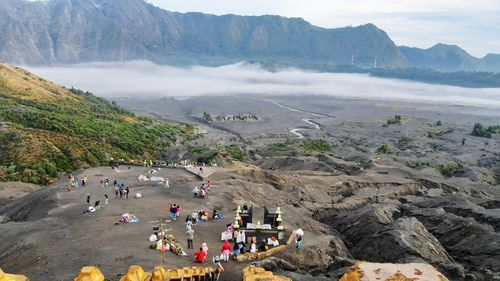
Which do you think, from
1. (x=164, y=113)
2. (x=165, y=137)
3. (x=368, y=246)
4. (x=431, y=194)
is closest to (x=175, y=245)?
(x=368, y=246)

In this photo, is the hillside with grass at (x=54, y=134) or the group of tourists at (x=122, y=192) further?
the hillside with grass at (x=54, y=134)

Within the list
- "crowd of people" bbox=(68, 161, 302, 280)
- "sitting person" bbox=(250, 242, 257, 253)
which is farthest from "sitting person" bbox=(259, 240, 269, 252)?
"sitting person" bbox=(250, 242, 257, 253)

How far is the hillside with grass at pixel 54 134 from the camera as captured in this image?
59.4m

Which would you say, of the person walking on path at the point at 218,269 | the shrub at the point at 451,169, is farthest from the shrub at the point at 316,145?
the person walking on path at the point at 218,269

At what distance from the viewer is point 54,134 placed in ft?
234

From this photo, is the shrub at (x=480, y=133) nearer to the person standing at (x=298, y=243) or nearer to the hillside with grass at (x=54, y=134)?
the hillside with grass at (x=54, y=134)

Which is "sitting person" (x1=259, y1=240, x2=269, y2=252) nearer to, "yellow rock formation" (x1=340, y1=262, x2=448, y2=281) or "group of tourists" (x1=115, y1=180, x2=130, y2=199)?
"yellow rock formation" (x1=340, y1=262, x2=448, y2=281)

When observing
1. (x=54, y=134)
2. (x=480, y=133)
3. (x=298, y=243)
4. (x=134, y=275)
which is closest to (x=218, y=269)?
(x=134, y=275)

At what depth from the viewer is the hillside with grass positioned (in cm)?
5944

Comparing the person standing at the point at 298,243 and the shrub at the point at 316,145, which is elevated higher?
the person standing at the point at 298,243

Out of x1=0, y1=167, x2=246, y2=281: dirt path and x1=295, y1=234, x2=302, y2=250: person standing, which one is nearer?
x1=0, y1=167, x2=246, y2=281: dirt path

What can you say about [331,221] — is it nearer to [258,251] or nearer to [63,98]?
[258,251]

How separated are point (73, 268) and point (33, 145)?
42863mm

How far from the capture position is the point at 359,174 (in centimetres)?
6331
